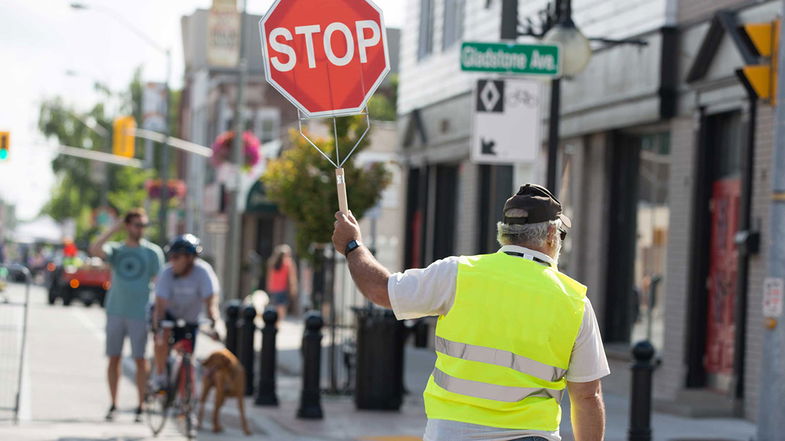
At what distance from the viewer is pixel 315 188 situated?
20594 millimetres

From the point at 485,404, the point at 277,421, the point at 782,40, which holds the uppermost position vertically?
the point at 782,40

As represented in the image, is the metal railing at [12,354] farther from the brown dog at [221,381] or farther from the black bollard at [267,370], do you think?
the black bollard at [267,370]

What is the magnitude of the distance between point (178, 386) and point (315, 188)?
8517 millimetres

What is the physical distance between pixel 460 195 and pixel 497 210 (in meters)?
13.3

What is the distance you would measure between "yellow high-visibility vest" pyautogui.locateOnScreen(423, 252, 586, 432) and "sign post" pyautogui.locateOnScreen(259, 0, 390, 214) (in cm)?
123

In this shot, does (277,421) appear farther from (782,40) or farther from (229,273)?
(229,273)

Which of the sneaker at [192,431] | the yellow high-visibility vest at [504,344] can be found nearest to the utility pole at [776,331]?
the sneaker at [192,431]

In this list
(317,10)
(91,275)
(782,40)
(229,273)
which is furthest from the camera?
(91,275)

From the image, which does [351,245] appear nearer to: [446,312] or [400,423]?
[446,312]

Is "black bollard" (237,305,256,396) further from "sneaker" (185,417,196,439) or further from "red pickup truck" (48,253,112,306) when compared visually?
"red pickup truck" (48,253,112,306)

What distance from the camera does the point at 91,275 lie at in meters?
41.4

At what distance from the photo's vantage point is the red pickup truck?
4097 centimetres

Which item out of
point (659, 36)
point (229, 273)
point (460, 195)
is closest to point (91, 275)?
point (229, 273)

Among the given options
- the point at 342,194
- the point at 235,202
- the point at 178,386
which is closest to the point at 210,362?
the point at 178,386
